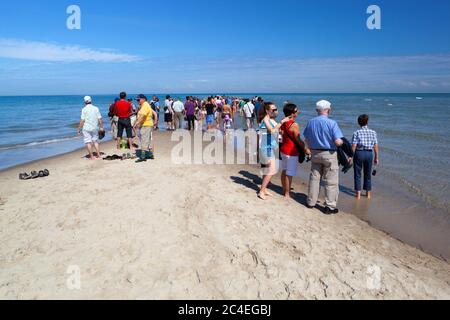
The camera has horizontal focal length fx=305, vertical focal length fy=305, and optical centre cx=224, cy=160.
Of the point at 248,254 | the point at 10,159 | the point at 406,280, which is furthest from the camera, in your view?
the point at 10,159

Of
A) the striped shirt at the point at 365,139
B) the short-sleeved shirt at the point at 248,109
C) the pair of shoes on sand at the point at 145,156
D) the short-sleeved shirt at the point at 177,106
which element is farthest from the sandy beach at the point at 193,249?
the short-sleeved shirt at the point at 177,106

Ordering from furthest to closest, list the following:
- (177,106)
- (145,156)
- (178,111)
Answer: (178,111) → (177,106) → (145,156)

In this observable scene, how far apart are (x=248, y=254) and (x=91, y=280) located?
1.94 metres

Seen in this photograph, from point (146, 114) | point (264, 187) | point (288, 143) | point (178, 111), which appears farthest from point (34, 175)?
point (178, 111)

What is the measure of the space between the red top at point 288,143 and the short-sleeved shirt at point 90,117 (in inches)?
227

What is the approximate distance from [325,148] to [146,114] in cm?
554

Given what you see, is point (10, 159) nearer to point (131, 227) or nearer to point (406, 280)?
point (131, 227)

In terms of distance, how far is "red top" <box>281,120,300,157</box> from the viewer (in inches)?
A: 229

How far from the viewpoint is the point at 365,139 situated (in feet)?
20.2

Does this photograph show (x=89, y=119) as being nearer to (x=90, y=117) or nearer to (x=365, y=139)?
(x=90, y=117)

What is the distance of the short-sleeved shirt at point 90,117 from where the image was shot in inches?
350

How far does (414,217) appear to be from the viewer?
5785mm
